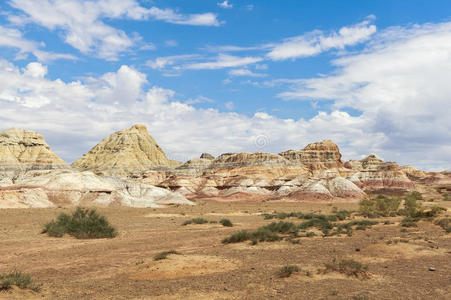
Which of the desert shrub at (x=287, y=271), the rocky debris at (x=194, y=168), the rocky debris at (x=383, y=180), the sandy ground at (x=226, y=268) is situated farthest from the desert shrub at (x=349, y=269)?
the rocky debris at (x=194, y=168)

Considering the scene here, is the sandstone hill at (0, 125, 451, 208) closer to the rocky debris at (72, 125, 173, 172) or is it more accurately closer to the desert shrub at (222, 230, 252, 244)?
the rocky debris at (72, 125, 173, 172)

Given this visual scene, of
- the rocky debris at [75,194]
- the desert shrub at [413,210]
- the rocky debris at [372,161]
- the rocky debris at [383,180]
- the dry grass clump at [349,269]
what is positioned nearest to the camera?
the dry grass clump at [349,269]

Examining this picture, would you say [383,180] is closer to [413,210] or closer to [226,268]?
[413,210]

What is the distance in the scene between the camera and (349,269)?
12.5 meters

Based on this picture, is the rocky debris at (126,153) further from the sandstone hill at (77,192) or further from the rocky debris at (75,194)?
the rocky debris at (75,194)

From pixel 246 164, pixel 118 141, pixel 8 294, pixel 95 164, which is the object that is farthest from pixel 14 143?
pixel 8 294

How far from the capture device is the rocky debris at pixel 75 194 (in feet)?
184

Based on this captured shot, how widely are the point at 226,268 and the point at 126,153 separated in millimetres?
135541

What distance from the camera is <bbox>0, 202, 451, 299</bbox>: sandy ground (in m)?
10.9

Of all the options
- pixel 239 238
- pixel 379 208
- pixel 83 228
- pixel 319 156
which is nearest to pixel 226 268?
pixel 239 238

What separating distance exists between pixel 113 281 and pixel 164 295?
2736 mm

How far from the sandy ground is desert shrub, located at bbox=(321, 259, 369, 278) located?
12.9 inches

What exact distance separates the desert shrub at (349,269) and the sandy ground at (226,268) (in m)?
0.33

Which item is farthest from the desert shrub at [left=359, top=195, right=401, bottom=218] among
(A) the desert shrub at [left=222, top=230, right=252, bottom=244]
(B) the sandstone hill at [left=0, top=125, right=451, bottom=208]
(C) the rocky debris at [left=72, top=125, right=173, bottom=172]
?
(C) the rocky debris at [left=72, top=125, right=173, bottom=172]
